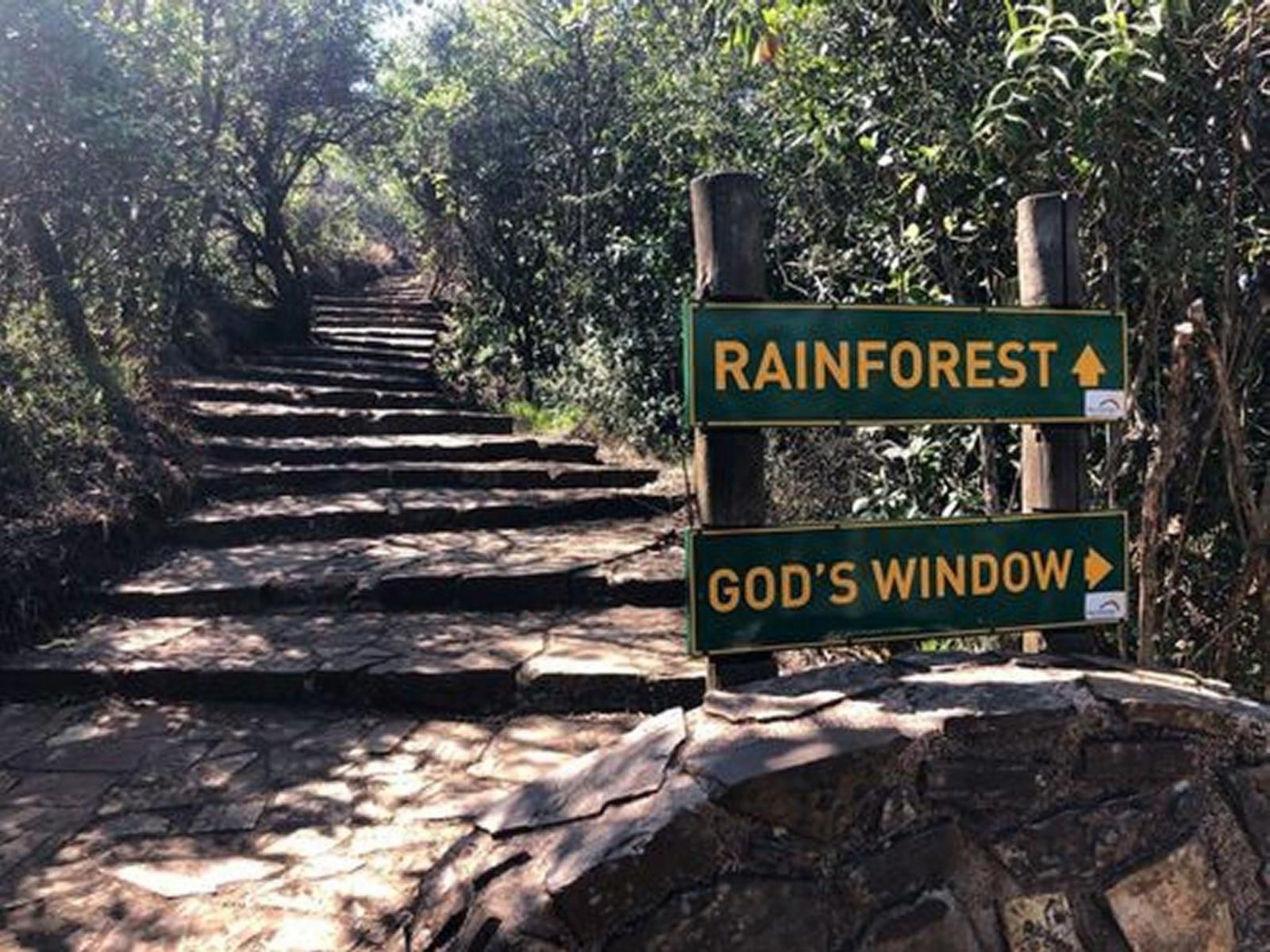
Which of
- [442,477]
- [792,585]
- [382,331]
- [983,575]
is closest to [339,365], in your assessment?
[382,331]

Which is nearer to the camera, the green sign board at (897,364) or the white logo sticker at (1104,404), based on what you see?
the green sign board at (897,364)

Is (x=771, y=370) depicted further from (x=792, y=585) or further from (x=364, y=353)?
(x=364, y=353)

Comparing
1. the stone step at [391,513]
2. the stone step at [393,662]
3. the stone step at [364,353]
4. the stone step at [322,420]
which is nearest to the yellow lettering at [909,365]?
the stone step at [393,662]

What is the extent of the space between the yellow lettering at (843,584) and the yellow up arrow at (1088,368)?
2.42 ft

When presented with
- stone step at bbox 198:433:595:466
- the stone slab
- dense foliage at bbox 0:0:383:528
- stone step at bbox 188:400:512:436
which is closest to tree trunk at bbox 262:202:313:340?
dense foliage at bbox 0:0:383:528

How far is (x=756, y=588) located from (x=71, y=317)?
5931 mm

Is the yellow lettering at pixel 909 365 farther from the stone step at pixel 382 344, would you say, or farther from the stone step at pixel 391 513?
the stone step at pixel 382 344

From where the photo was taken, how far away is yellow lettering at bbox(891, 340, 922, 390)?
2348 mm

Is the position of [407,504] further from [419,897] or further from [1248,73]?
[1248,73]

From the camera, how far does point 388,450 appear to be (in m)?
7.32

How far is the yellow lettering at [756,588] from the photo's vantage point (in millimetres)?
2277

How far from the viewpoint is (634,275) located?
336 inches

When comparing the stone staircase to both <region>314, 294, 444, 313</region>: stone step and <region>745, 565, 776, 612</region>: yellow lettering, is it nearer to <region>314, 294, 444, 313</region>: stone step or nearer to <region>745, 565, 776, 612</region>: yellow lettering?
<region>745, 565, 776, 612</region>: yellow lettering

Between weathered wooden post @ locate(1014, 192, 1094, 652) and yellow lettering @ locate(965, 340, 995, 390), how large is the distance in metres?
0.20
